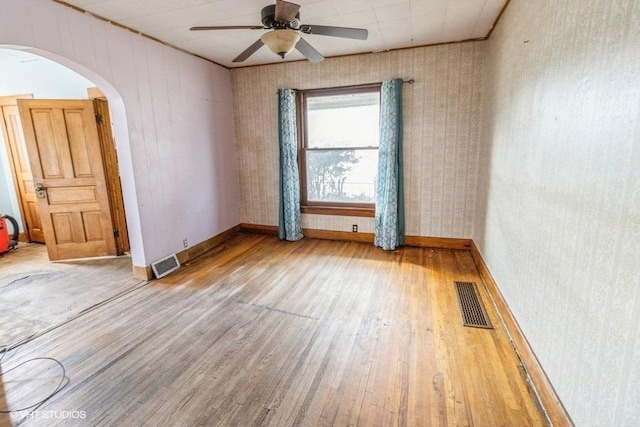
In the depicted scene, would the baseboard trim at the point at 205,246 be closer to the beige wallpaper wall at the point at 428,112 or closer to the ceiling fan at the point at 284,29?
the beige wallpaper wall at the point at 428,112

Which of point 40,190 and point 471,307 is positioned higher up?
point 40,190

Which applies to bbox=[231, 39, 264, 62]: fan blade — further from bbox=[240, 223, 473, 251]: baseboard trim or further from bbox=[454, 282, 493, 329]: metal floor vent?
bbox=[454, 282, 493, 329]: metal floor vent

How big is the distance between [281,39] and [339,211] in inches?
110

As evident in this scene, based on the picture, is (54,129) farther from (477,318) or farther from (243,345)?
(477,318)

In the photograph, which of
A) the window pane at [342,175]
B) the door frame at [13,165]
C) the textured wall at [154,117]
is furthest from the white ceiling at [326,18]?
the door frame at [13,165]

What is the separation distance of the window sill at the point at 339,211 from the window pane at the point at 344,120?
94 centimetres

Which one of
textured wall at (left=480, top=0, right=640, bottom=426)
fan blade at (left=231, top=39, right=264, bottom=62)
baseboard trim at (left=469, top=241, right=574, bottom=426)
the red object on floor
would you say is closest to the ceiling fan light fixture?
fan blade at (left=231, top=39, right=264, bottom=62)

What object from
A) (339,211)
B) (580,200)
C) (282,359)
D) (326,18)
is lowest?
(282,359)

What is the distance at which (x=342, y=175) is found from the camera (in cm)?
478

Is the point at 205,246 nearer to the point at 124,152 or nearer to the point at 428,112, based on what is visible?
the point at 124,152

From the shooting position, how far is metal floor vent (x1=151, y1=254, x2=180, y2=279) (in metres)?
3.66

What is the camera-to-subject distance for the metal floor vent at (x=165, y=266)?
3664 millimetres

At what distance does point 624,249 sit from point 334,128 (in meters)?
3.92

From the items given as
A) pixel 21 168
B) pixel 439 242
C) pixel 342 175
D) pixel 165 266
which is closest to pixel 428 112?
pixel 342 175
